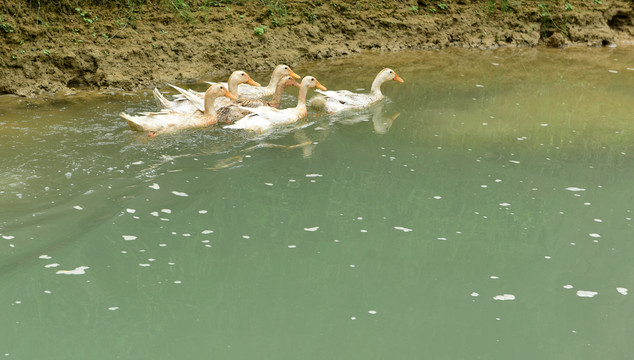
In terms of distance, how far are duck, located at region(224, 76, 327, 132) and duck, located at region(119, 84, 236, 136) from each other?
0.97 ft

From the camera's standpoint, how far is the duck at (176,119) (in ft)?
28.2

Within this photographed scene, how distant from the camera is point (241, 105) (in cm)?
979

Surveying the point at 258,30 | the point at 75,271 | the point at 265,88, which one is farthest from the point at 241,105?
the point at 75,271

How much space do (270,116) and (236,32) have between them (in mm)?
3777

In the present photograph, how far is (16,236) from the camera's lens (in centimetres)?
616

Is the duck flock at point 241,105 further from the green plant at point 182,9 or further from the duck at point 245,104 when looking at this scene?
the green plant at point 182,9

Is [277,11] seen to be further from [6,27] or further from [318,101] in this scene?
[6,27]

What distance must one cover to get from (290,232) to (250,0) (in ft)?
26.0

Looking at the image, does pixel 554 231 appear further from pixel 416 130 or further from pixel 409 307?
pixel 416 130

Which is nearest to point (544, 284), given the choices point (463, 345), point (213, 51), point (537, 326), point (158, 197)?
point (537, 326)

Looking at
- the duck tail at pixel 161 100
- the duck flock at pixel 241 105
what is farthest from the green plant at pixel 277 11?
the duck tail at pixel 161 100

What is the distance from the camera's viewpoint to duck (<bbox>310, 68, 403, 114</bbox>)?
10.1m

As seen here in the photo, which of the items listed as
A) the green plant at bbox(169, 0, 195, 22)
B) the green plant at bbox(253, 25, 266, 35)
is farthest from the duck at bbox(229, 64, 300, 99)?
the green plant at bbox(169, 0, 195, 22)

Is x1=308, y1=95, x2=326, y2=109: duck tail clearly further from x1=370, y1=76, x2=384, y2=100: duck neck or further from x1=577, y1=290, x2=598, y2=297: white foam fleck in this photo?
x1=577, y1=290, x2=598, y2=297: white foam fleck
